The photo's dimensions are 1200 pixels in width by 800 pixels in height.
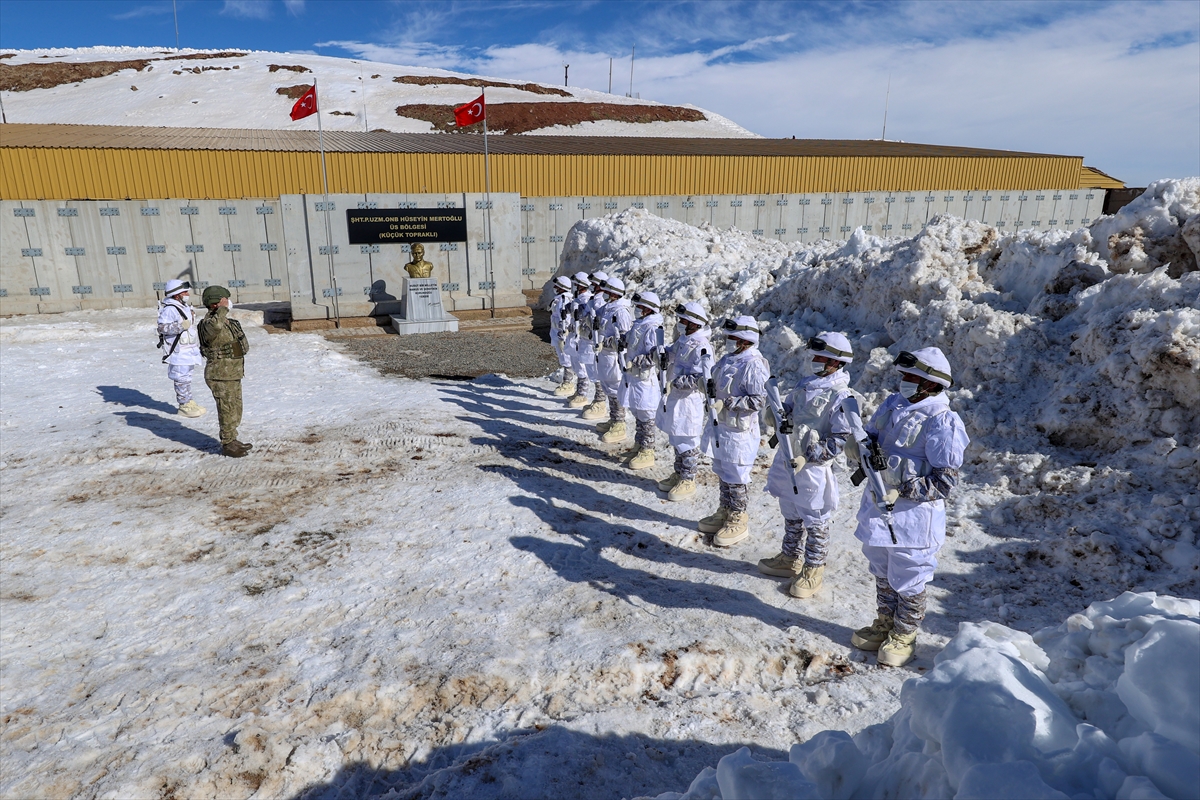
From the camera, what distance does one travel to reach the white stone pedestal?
630 inches

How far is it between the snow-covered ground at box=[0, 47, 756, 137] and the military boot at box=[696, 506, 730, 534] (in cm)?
4162

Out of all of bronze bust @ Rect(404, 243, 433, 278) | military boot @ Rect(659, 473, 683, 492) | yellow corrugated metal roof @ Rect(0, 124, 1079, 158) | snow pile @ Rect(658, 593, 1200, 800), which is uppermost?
yellow corrugated metal roof @ Rect(0, 124, 1079, 158)

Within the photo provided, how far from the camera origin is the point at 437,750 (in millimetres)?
3902

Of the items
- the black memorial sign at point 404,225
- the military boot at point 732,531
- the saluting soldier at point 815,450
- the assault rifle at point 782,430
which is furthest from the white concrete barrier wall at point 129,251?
the saluting soldier at point 815,450

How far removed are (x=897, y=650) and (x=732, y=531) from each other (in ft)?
6.67

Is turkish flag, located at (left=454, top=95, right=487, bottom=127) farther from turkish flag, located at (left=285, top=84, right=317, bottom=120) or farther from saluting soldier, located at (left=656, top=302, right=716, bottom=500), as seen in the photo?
saluting soldier, located at (left=656, top=302, right=716, bottom=500)

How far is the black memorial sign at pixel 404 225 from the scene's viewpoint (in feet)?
54.9


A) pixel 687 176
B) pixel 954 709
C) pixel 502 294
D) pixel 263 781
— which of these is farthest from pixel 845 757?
pixel 687 176

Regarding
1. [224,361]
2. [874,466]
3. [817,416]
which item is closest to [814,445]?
[817,416]

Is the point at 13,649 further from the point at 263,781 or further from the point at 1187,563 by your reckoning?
the point at 1187,563

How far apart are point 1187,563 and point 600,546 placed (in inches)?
183

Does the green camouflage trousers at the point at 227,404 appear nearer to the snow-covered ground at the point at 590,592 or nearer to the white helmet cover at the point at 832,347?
the snow-covered ground at the point at 590,592

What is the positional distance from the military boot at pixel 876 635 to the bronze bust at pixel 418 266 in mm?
13843

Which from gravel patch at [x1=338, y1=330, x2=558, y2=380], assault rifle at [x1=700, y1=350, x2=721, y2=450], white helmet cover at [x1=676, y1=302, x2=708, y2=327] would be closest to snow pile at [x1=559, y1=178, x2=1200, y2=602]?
assault rifle at [x1=700, y1=350, x2=721, y2=450]
